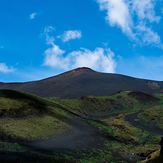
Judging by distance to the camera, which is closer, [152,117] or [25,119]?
[25,119]

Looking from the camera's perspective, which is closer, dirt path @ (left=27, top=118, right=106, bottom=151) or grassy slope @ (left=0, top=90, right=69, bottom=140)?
dirt path @ (left=27, top=118, right=106, bottom=151)

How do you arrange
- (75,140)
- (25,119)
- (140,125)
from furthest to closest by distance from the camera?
(140,125) < (25,119) < (75,140)

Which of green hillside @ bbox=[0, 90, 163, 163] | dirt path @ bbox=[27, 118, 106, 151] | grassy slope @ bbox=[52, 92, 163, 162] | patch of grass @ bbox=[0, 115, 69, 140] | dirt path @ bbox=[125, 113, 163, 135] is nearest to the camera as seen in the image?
green hillside @ bbox=[0, 90, 163, 163]

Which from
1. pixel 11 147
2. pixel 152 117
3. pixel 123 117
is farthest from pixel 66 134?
pixel 152 117

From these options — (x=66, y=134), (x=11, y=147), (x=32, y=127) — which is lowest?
(x=11, y=147)

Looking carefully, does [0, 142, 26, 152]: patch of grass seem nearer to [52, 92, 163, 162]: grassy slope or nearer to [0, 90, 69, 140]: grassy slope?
[0, 90, 69, 140]: grassy slope

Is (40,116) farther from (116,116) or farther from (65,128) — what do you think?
(116,116)

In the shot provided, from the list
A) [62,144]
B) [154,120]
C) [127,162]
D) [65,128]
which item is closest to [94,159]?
[127,162]

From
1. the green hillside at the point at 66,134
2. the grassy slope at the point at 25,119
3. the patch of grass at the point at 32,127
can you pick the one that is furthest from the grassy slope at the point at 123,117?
the grassy slope at the point at 25,119

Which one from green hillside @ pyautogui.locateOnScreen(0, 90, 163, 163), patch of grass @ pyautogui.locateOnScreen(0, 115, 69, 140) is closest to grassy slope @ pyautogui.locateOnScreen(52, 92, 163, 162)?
green hillside @ pyautogui.locateOnScreen(0, 90, 163, 163)

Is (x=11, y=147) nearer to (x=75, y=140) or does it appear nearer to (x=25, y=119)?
(x=75, y=140)

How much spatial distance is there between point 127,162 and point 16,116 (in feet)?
99.7

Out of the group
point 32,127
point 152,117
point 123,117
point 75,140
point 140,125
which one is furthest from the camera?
point 152,117

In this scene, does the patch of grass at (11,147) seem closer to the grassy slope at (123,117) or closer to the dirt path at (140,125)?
the grassy slope at (123,117)
